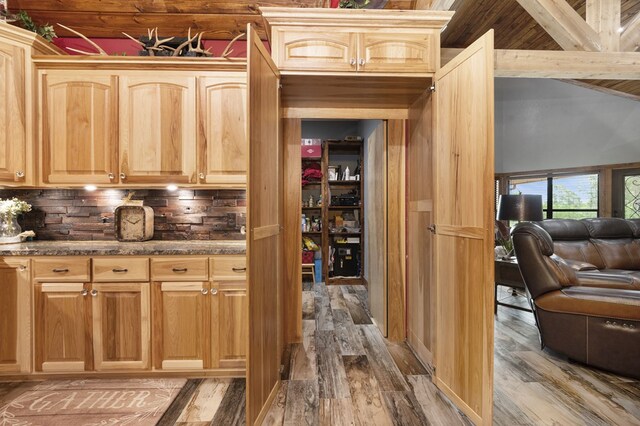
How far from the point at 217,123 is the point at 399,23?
1.48 meters

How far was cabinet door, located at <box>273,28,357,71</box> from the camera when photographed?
217 centimetres

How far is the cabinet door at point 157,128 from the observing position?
2.45m

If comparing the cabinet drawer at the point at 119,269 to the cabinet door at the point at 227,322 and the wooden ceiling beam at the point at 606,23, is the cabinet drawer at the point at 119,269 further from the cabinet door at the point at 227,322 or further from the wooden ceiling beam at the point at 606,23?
the wooden ceiling beam at the point at 606,23

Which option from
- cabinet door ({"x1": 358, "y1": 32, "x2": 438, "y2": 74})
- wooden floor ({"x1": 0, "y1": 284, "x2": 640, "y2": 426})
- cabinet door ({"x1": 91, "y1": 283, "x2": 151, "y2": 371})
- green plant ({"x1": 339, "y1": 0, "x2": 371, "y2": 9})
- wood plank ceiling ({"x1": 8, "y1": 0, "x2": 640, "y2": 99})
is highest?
wood plank ceiling ({"x1": 8, "y1": 0, "x2": 640, "y2": 99})

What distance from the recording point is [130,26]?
111 inches

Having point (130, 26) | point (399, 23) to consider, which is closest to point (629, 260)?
point (399, 23)

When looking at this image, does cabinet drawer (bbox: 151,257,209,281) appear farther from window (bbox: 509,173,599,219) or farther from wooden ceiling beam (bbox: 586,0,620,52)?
window (bbox: 509,173,599,219)

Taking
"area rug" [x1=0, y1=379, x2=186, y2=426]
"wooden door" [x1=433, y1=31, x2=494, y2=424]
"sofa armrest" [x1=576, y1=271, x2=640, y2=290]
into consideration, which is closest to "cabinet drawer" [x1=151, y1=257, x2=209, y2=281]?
"area rug" [x1=0, y1=379, x2=186, y2=426]

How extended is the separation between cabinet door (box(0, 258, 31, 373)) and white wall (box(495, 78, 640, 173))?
725cm

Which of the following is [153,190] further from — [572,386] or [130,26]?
[572,386]

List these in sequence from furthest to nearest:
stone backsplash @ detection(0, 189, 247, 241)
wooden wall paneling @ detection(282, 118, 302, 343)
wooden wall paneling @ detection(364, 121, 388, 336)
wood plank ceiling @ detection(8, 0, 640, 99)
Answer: wooden wall paneling @ detection(364, 121, 388, 336) → wooden wall paneling @ detection(282, 118, 302, 343) → stone backsplash @ detection(0, 189, 247, 241) → wood plank ceiling @ detection(8, 0, 640, 99)

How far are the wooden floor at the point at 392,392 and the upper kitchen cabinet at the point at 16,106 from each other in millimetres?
1517

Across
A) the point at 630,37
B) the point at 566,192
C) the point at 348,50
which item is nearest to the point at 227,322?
the point at 348,50

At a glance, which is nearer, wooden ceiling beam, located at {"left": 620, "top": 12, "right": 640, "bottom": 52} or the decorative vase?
the decorative vase
